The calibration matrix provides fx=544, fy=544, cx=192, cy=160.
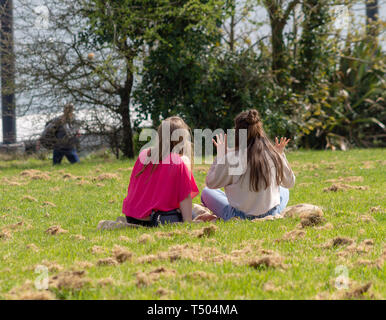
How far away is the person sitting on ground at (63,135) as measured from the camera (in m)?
12.6

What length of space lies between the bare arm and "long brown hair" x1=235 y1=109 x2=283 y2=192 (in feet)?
2.02

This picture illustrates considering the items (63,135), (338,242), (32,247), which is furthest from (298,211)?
(63,135)

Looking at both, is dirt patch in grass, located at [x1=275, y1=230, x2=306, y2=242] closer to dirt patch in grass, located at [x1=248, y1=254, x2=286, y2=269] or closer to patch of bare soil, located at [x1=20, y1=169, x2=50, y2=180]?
dirt patch in grass, located at [x1=248, y1=254, x2=286, y2=269]

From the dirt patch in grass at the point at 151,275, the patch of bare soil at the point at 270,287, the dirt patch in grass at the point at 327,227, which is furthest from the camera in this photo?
the dirt patch in grass at the point at 327,227

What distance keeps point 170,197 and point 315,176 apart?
459 cm

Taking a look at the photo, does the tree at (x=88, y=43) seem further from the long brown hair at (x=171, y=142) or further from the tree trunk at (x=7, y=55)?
the long brown hair at (x=171, y=142)

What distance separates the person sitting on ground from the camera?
41.3ft

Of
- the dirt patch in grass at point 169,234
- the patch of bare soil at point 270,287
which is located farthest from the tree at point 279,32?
the patch of bare soil at point 270,287

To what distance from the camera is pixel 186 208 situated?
5.32 m

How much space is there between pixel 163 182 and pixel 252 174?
85 centimetres

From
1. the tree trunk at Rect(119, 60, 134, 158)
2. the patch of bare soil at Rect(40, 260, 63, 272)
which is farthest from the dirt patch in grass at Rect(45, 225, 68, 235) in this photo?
the tree trunk at Rect(119, 60, 134, 158)

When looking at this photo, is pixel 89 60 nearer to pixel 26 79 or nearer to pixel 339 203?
pixel 26 79

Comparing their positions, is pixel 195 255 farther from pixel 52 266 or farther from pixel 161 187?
pixel 161 187

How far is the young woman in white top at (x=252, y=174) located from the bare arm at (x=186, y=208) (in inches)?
10.0
